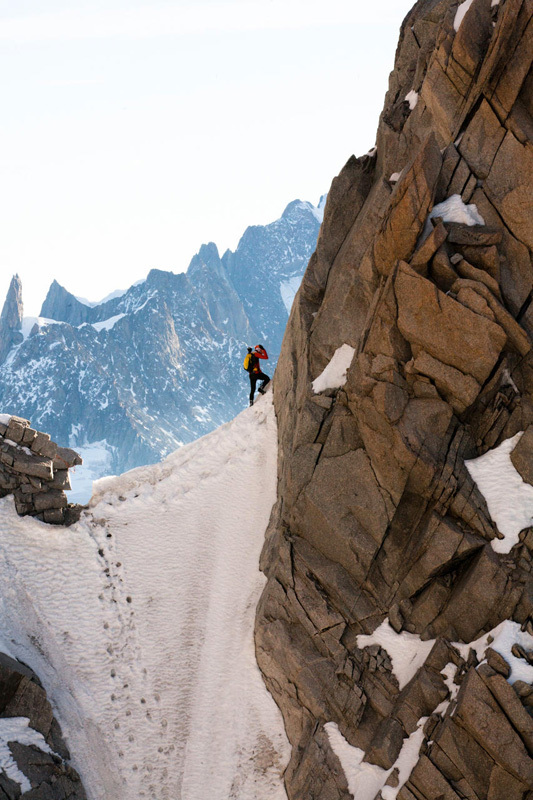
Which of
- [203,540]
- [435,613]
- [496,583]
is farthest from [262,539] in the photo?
[496,583]

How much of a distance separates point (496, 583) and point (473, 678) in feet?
9.78

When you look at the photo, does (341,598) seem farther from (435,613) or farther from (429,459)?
(429,459)

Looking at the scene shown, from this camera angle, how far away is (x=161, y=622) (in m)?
28.2

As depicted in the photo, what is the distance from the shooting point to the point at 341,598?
23547mm

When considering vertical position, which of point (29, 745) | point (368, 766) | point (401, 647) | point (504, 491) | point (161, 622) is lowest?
point (29, 745)

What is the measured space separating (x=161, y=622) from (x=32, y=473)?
9.26 metres

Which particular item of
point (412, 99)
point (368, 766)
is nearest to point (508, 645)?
point (368, 766)

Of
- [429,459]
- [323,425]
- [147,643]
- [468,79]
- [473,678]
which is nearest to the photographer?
[473,678]

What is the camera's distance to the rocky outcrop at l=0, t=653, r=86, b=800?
69.4 feet

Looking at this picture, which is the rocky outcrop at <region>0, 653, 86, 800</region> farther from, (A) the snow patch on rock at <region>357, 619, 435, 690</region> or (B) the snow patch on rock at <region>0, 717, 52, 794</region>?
(A) the snow patch on rock at <region>357, 619, 435, 690</region>

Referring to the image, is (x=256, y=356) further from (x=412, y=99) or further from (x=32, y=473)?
(x=412, y=99)

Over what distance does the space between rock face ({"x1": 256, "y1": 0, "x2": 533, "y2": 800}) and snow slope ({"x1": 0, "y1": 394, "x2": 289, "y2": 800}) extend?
2256 millimetres

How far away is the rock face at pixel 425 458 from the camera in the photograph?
2062 centimetres

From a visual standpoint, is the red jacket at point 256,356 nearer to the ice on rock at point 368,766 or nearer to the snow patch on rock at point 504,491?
the snow patch on rock at point 504,491
